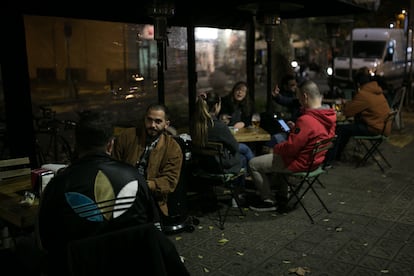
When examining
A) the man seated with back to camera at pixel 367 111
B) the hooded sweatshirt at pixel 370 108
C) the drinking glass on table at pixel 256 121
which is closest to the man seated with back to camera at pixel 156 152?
the drinking glass on table at pixel 256 121

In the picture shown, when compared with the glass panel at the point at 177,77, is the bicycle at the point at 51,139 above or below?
below

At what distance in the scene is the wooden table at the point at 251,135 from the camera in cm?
556

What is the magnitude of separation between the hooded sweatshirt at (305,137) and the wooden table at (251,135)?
0.62 m

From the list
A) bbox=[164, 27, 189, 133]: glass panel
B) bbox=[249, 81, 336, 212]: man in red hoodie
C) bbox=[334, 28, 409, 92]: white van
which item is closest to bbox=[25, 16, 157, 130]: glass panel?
bbox=[164, 27, 189, 133]: glass panel

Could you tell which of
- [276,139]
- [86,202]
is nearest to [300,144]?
[276,139]

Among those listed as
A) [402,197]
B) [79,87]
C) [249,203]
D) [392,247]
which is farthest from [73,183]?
[79,87]

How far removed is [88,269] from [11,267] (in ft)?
6.75

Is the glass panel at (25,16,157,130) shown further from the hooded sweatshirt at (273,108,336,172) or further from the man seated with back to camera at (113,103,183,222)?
the hooded sweatshirt at (273,108,336,172)

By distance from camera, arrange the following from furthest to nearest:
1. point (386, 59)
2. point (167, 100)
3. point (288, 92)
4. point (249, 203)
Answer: point (386, 59) → point (167, 100) → point (288, 92) → point (249, 203)

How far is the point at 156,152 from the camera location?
4.00m

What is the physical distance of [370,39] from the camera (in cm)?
2003

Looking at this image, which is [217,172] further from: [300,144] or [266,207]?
[300,144]

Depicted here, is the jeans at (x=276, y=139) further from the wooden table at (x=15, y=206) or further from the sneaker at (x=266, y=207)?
the wooden table at (x=15, y=206)

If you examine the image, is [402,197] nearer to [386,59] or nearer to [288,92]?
[288,92]
